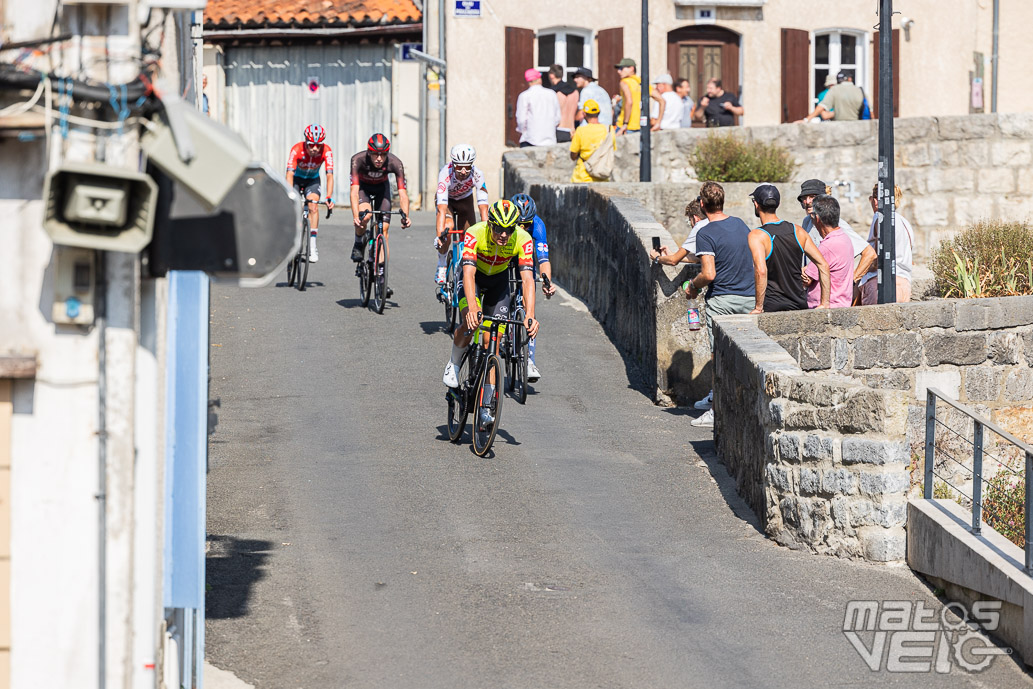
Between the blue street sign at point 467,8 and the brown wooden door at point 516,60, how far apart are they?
0.61 metres

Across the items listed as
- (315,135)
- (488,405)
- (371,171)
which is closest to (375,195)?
(371,171)

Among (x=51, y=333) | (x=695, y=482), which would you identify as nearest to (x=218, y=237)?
(x=51, y=333)

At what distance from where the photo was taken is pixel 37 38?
4.84 m

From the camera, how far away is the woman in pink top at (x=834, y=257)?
40.3 ft

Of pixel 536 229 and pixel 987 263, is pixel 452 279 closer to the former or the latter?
pixel 536 229

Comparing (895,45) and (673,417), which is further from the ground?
(895,45)

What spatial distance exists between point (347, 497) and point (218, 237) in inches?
205

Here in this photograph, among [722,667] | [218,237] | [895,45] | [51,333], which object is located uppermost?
[895,45]

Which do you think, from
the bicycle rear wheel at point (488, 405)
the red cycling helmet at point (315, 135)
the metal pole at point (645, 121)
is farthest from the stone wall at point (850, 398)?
the metal pole at point (645, 121)

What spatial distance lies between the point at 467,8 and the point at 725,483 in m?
16.5

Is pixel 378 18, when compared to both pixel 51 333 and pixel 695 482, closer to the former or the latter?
pixel 695 482

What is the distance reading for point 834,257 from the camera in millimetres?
12328

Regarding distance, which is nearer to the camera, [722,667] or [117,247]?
[117,247]

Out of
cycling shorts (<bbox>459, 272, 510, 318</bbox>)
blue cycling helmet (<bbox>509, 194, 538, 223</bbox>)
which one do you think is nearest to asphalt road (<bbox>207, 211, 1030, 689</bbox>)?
cycling shorts (<bbox>459, 272, 510, 318</bbox>)
